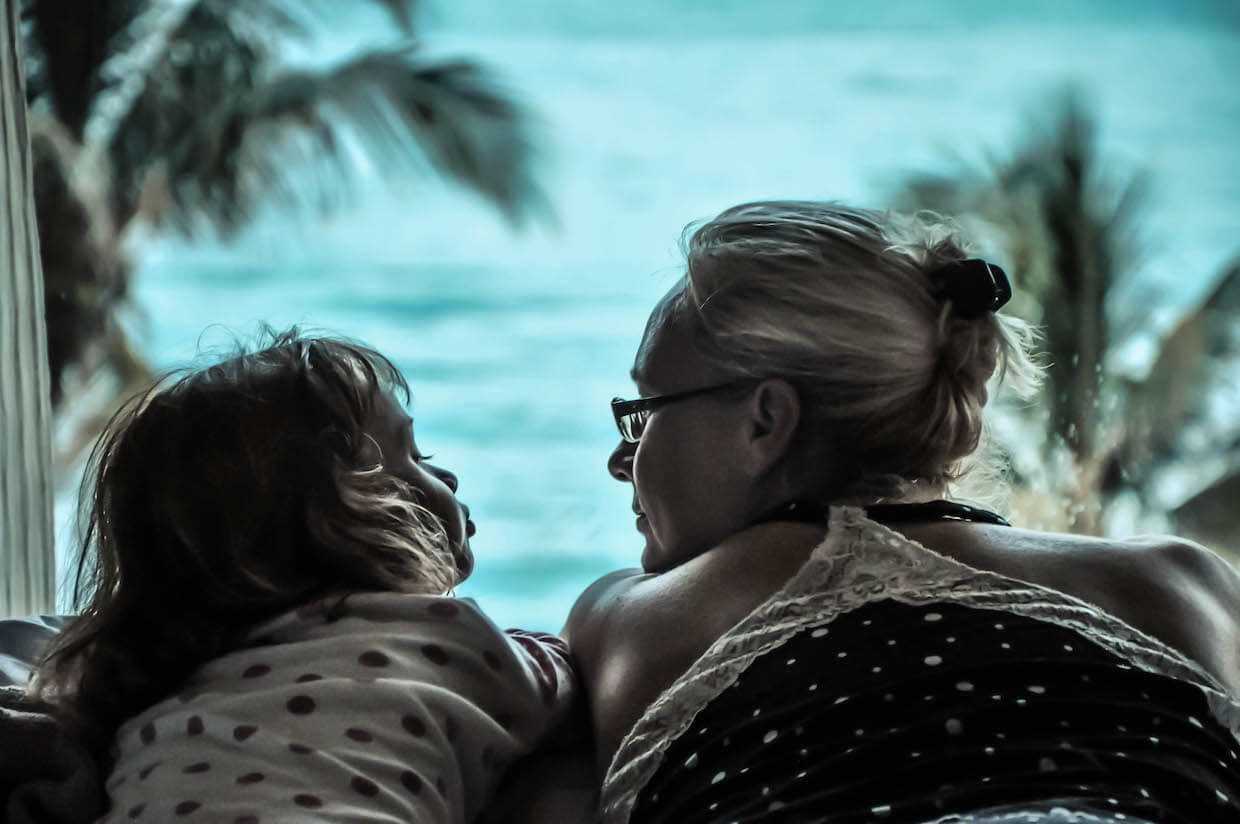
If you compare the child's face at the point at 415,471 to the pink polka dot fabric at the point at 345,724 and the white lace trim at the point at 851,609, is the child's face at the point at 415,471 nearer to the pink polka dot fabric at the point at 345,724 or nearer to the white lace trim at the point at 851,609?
the pink polka dot fabric at the point at 345,724

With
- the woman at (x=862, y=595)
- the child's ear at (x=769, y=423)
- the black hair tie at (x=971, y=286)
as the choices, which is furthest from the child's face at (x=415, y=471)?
the black hair tie at (x=971, y=286)

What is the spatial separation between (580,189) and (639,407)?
2783 millimetres

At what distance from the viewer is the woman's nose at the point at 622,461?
1490 millimetres

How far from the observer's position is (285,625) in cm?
111

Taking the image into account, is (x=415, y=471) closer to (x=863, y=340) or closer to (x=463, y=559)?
(x=463, y=559)

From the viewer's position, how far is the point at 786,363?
1.30 meters

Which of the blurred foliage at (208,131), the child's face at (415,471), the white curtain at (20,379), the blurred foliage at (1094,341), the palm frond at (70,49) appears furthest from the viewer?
the blurred foliage at (208,131)

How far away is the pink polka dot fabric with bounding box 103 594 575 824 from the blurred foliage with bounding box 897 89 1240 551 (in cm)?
284

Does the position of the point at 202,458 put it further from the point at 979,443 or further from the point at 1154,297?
the point at 1154,297

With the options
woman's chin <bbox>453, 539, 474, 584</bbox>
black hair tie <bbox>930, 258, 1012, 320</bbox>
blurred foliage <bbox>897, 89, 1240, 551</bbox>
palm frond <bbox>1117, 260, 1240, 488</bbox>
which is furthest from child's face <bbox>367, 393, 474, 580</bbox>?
palm frond <bbox>1117, 260, 1240, 488</bbox>

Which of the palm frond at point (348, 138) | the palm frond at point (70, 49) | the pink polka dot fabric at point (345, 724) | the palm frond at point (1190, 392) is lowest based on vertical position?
the palm frond at point (1190, 392)

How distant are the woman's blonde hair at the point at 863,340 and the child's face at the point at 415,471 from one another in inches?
12.1

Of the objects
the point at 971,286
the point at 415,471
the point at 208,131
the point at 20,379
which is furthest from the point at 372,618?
the point at 208,131

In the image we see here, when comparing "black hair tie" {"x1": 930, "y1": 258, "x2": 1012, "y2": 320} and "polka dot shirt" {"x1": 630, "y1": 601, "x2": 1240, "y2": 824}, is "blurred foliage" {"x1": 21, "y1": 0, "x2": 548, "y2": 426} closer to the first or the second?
"black hair tie" {"x1": 930, "y1": 258, "x2": 1012, "y2": 320}
